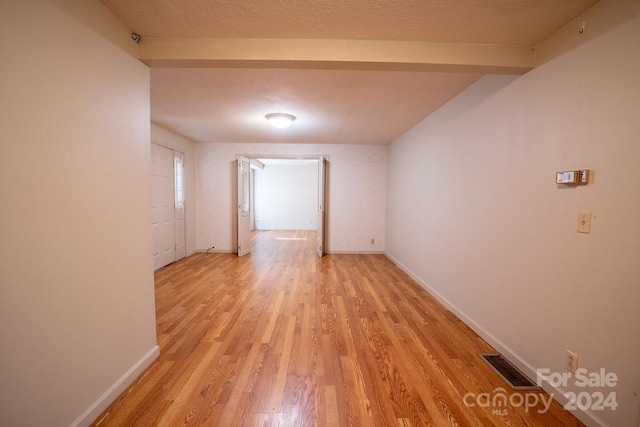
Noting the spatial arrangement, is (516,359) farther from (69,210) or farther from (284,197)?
(284,197)

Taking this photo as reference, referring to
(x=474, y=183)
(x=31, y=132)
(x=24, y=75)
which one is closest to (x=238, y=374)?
(x=31, y=132)

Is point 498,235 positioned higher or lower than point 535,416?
higher

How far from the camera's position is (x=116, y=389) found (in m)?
1.56

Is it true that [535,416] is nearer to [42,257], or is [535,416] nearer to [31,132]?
[42,257]

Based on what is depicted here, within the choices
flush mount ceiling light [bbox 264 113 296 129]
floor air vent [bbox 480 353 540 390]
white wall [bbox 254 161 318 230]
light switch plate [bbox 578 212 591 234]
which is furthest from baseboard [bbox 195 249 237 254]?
light switch plate [bbox 578 212 591 234]

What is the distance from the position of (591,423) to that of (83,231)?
9.65 feet

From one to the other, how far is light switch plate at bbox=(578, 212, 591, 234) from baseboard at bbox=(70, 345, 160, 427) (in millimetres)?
2949

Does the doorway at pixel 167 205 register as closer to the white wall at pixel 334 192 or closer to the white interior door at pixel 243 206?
the white wall at pixel 334 192

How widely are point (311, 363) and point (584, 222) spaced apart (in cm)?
198

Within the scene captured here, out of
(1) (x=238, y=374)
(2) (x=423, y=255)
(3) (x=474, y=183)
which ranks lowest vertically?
(1) (x=238, y=374)

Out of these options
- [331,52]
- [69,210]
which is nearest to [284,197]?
[331,52]

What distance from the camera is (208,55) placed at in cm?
177

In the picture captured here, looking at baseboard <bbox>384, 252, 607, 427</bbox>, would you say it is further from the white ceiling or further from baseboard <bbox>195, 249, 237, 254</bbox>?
baseboard <bbox>195, 249, 237, 254</bbox>

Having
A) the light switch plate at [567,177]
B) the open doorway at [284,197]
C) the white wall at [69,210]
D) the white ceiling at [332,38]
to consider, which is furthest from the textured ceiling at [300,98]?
the open doorway at [284,197]
